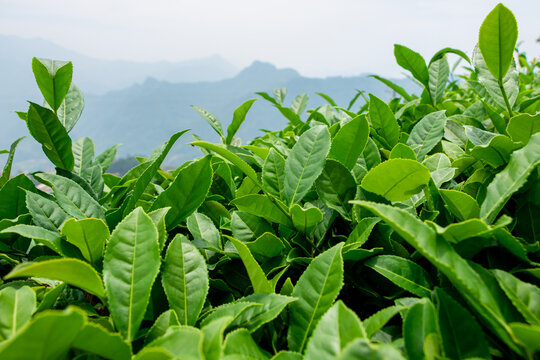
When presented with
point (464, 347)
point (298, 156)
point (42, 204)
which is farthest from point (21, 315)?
point (464, 347)

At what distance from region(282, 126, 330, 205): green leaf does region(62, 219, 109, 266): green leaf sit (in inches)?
19.1

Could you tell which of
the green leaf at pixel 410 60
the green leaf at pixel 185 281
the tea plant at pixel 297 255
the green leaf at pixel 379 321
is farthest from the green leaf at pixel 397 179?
the green leaf at pixel 410 60

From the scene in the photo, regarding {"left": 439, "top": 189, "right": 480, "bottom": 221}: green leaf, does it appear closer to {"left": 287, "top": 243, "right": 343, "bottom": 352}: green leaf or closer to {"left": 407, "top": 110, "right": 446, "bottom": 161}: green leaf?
{"left": 287, "top": 243, "right": 343, "bottom": 352}: green leaf

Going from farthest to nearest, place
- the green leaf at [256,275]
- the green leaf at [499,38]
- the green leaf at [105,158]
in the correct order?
the green leaf at [105,158] < the green leaf at [499,38] < the green leaf at [256,275]

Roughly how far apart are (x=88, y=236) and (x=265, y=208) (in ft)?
1.49

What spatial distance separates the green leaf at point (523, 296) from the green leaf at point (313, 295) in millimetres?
303

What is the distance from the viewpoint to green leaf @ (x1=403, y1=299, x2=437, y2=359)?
659mm

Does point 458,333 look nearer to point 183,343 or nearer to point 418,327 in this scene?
point 418,327

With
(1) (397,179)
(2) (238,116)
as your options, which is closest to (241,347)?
(1) (397,179)

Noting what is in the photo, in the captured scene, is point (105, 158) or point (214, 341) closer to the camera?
point (214, 341)

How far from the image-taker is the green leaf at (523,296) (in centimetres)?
65

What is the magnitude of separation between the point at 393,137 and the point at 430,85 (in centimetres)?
53

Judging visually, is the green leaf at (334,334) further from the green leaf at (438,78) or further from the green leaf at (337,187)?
the green leaf at (438,78)

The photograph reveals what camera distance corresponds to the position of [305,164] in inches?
40.8
